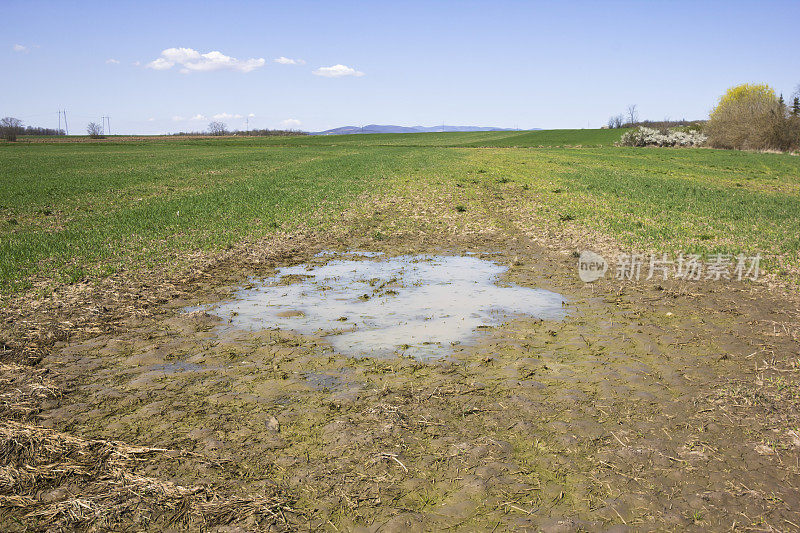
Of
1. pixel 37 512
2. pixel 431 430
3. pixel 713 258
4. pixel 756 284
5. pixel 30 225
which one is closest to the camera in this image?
pixel 37 512

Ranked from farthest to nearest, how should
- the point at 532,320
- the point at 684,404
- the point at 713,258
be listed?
the point at 713,258 < the point at 532,320 < the point at 684,404

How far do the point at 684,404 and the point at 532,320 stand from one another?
3630mm

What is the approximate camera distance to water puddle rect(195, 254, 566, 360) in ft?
30.2

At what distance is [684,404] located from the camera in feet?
22.1

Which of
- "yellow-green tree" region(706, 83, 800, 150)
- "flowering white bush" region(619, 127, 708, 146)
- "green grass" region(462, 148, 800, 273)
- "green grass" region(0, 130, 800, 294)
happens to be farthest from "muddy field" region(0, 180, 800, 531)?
"flowering white bush" region(619, 127, 708, 146)

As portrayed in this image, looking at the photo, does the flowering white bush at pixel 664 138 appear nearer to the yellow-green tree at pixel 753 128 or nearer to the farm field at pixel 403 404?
the yellow-green tree at pixel 753 128

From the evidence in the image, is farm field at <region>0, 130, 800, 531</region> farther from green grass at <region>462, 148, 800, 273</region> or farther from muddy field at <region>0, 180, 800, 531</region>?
green grass at <region>462, 148, 800, 273</region>

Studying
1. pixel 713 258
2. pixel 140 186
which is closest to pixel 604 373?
pixel 713 258

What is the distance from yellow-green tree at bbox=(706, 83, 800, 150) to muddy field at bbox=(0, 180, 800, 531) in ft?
273

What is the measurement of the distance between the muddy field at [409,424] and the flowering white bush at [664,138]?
90065 mm

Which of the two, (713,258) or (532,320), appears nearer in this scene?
(532,320)

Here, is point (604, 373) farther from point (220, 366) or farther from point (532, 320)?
point (220, 366)

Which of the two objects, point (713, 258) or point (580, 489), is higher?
point (713, 258)

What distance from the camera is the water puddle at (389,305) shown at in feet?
30.2
